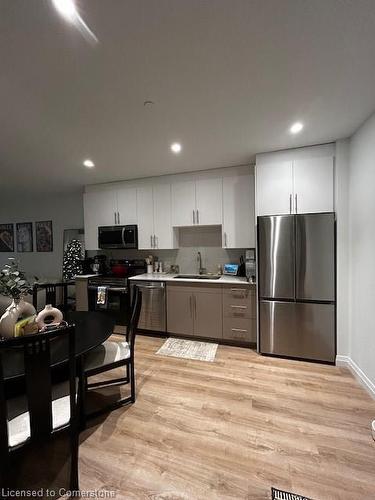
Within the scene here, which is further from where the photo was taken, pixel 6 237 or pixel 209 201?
pixel 6 237

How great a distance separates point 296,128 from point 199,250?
7.30 ft

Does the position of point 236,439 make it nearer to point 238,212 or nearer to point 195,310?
point 195,310

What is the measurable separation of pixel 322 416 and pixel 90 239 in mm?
4100

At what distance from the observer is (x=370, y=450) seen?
153cm

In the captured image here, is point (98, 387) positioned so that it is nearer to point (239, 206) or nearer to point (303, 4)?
point (239, 206)

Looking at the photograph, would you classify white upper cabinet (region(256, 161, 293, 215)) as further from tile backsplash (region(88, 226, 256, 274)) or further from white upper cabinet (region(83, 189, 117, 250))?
white upper cabinet (region(83, 189, 117, 250))

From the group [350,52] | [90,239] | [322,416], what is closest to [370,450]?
[322,416]

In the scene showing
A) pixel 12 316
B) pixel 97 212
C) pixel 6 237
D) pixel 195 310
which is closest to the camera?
pixel 12 316

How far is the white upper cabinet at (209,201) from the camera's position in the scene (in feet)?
11.2

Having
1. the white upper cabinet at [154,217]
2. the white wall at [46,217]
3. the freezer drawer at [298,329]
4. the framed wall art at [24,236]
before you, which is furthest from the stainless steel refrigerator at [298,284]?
the framed wall art at [24,236]

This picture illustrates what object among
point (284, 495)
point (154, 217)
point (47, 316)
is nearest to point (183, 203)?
point (154, 217)

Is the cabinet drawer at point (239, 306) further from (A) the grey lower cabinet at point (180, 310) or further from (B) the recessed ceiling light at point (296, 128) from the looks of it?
(B) the recessed ceiling light at point (296, 128)

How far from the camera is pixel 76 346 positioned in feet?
5.00

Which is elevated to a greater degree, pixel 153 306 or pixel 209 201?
pixel 209 201
